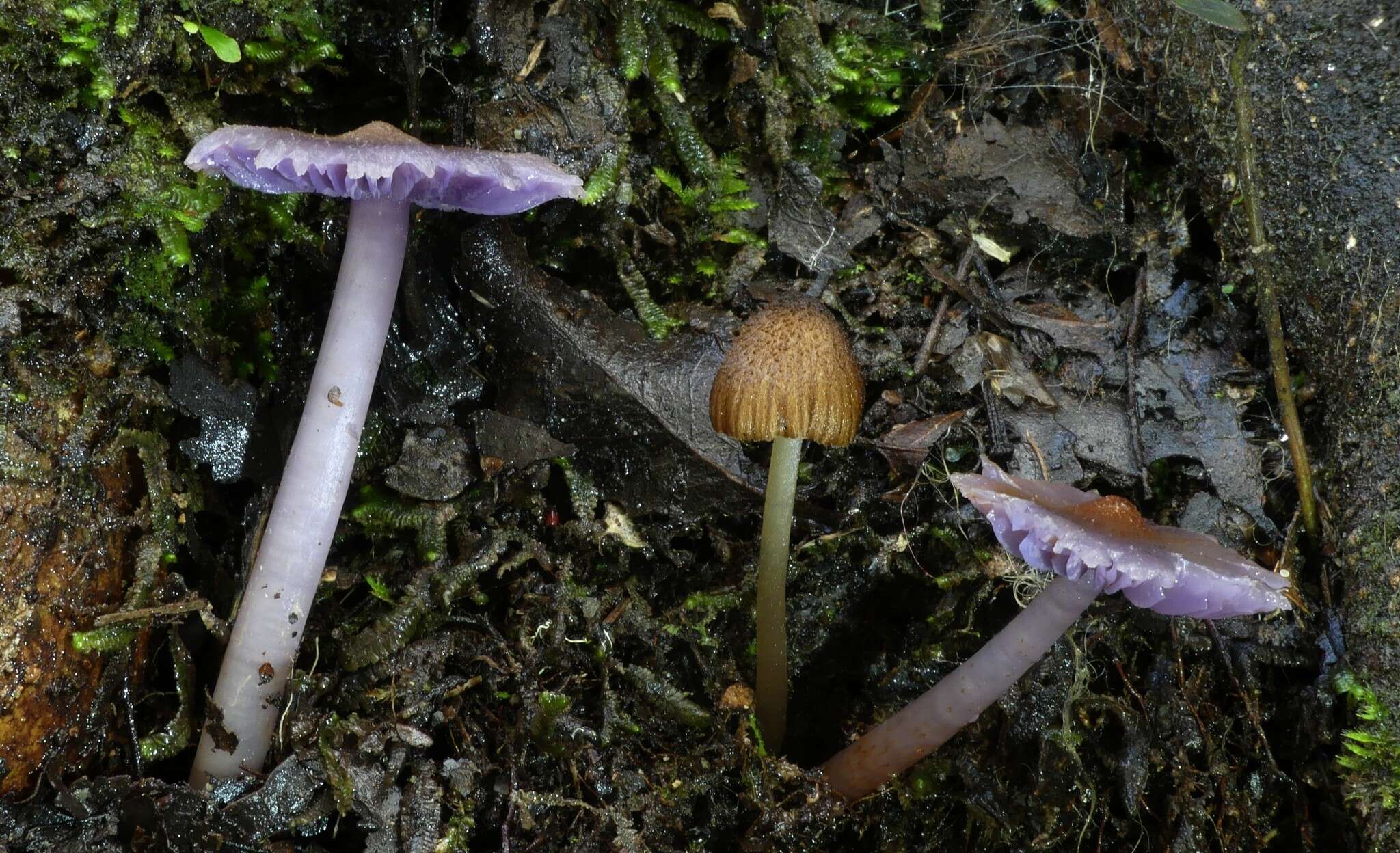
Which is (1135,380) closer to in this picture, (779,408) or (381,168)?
(779,408)

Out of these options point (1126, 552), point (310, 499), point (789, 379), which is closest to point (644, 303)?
point (789, 379)

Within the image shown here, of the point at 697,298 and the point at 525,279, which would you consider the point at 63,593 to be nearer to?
the point at 525,279

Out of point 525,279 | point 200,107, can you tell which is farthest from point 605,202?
point 200,107

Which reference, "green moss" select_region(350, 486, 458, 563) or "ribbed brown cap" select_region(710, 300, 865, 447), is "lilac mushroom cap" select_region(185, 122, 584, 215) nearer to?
"ribbed brown cap" select_region(710, 300, 865, 447)

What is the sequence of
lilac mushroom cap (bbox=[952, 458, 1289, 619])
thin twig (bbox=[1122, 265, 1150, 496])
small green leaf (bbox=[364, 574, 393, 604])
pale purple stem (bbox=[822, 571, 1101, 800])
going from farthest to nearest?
1. thin twig (bbox=[1122, 265, 1150, 496])
2. small green leaf (bbox=[364, 574, 393, 604])
3. pale purple stem (bbox=[822, 571, 1101, 800])
4. lilac mushroom cap (bbox=[952, 458, 1289, 619])

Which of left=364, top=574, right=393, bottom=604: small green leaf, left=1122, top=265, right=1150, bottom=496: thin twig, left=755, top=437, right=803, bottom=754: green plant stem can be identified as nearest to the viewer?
left=755, top=437, right=803, bottom=754: green plant stem

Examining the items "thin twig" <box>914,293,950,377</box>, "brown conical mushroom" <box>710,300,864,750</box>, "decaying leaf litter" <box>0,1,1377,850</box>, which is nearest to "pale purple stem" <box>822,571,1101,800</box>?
"decaying leaf litter" <box>0,1,1377,850</box>
